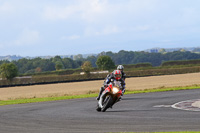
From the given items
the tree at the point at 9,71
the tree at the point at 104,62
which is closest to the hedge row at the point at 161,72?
the tree at the point at 9,71

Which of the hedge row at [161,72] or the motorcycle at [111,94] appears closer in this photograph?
the motorcycle at [111,94]

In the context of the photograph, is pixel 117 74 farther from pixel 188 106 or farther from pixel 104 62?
pixel 104 62

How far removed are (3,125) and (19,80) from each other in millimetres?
69849

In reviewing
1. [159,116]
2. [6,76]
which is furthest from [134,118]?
[6,76]

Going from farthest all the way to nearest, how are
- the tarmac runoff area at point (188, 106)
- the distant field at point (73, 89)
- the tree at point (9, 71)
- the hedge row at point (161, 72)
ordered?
1. the tree at point (9, 71)
2. the hedge row at point (161, 72)
3. the distant field at point (73, 89)
4. the tarmac runoff area at point (188, 106)

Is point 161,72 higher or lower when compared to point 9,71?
lower

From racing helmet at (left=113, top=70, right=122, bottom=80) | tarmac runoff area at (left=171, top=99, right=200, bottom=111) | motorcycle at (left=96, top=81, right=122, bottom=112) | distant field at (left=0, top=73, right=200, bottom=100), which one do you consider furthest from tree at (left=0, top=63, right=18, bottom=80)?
racing helmet at (left=113, top=70, right=122, bottom=80)

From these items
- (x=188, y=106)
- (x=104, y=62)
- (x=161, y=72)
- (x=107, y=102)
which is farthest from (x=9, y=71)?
(x=188, y=106)

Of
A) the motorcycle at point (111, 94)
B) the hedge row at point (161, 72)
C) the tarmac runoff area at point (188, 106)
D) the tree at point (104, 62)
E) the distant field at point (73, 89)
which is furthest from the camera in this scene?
the tree at point (104, 62)

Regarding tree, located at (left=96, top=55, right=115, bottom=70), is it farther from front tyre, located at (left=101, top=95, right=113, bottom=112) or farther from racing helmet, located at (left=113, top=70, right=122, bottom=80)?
racing helmet, located at (left=113, top=70, right=122, bottom=80)

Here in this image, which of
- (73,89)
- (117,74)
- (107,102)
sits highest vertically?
(117,74)

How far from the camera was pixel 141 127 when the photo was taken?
13.9 m

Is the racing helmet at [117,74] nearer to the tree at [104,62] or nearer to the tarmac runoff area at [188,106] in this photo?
the tarmac runoff area at [188,106]

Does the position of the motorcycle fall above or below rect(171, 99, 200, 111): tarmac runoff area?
above
